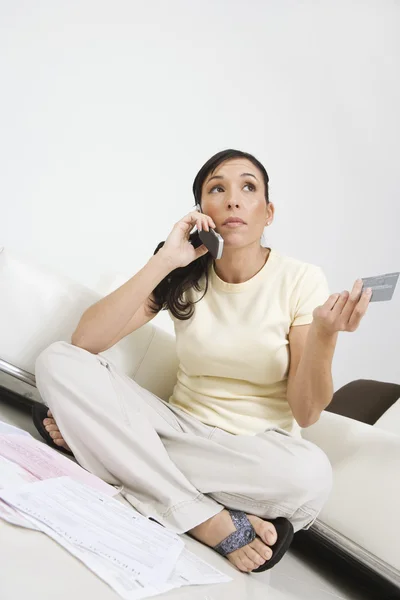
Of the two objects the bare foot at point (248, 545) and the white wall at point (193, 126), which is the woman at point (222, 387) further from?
the white wall at point (193, 126)

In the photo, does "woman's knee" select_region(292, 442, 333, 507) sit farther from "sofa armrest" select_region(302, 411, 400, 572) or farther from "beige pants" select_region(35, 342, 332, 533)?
"sofa armrest" select_region(302, 411, 400, 572)

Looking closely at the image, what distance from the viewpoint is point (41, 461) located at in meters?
0.92

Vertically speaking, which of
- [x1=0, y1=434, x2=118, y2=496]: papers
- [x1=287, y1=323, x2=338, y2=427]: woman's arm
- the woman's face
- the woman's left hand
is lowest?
[x1=0, y1=434, x2=118, y2=496]: papers

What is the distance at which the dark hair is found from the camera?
4.28 feet

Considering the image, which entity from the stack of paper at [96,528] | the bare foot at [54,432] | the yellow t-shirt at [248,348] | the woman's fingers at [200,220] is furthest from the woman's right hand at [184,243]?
the stack of paper at [96,528]

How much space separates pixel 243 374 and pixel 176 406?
0.17 meters

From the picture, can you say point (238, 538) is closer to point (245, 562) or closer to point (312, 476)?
point (245, 562)

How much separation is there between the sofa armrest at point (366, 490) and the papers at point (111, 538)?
38cm

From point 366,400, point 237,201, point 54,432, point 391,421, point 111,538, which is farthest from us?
point 366,400

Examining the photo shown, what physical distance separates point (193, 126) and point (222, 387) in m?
1.14

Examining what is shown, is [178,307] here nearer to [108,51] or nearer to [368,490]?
[368,490]

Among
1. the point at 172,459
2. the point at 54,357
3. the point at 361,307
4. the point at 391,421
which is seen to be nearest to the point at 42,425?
the point at 54,357

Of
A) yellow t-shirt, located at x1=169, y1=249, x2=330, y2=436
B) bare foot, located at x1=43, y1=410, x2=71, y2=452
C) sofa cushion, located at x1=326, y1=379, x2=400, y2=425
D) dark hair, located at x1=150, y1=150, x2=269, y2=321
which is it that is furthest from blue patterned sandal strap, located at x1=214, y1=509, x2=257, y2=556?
sofa cushion, located at x1=326, y1=379, x2=400, y2=425

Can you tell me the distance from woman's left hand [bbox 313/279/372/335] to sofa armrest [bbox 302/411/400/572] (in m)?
0.32
